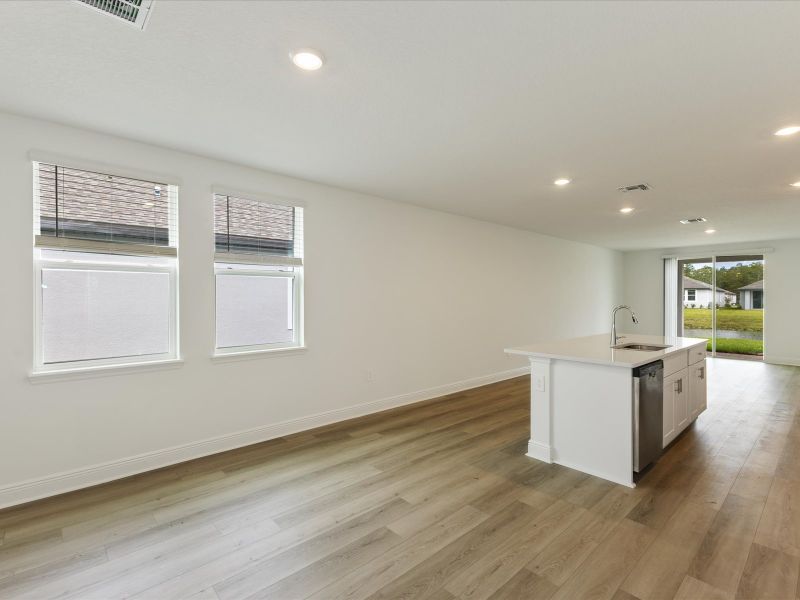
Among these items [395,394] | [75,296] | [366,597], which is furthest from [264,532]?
[395,394]

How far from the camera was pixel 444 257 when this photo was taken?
5.42m

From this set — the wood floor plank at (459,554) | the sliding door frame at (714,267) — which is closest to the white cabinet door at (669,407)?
the wood floor plank at (459,554)

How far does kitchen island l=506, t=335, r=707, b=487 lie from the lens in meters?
2.87

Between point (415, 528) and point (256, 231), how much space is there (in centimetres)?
284

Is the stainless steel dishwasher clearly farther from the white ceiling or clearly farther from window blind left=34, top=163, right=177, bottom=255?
window blind left=34, top=163, right=177, bottom=255

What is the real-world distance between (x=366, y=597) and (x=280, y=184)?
336cm

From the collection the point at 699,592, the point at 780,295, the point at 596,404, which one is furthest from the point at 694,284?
the point at 699,592

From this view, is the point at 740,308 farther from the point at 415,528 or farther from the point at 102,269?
the point at 102,269

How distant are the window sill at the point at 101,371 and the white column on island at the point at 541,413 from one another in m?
2.97

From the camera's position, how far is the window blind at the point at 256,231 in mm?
3527

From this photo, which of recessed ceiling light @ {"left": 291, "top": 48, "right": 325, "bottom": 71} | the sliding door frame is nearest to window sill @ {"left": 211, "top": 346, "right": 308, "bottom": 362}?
recessed ceiling light @ {"left": 291, "top": 48, "right": 325, "bottom": 71}

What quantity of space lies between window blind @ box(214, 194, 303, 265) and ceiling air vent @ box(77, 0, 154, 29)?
1850 millimetres

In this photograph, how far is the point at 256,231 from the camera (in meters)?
3.74

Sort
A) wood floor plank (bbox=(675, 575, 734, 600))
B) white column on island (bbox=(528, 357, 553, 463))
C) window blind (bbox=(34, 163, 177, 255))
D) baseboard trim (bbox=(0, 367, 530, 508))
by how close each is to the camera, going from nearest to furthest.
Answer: wood floor plank (bbox=(675, 575, 734, 600)), baseboard trim (bbox=(0, 367, 530, 508)), window blind (bbox=(34, 163, 177, 255)), white column on island (bbox=(528, 357, 553, 463))
